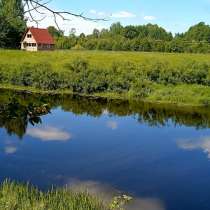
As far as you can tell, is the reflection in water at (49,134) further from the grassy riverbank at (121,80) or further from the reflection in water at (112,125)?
the grassy riverbank at (121,80)

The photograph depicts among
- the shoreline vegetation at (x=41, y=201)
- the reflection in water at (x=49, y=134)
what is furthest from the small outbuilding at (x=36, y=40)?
the shoreline vegetation at (x=41, y=201)

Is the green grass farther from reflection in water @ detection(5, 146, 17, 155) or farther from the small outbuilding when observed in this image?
reflection in water @ detection(5, 146, 17, 155)

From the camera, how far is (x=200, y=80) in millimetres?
47375

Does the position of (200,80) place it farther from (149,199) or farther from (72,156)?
(149,199)

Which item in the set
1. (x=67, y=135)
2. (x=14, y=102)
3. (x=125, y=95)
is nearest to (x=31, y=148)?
(x=67, y=135)

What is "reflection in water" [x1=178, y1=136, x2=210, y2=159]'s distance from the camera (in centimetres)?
2727

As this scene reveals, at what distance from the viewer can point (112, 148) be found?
26438 millimetres

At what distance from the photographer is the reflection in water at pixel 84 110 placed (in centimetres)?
3319

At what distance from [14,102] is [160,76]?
1538 cm

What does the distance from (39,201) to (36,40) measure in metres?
78.9

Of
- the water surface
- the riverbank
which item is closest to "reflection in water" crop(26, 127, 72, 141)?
the water surface

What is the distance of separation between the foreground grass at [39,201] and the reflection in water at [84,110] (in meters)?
Answer: 15.3

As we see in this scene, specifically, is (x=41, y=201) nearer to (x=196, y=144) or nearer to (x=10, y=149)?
(x=10, y=149)

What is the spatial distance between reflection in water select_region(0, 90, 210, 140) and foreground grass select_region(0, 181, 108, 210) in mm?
15310
